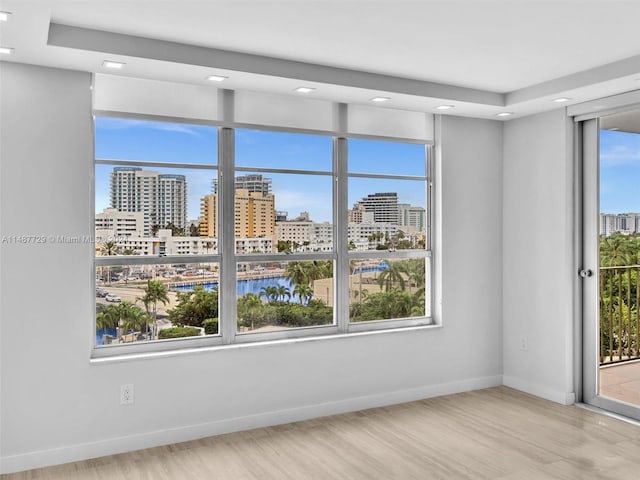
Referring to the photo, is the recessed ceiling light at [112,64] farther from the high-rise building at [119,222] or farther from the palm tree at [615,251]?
the palm tree at [615,251]

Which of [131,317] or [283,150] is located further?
[283,150]

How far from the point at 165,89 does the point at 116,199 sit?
829 millimetres

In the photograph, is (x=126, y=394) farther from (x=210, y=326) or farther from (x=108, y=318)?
(x=210, y=326)

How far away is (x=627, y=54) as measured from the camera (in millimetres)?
3463

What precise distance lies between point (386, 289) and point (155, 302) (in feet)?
6.35

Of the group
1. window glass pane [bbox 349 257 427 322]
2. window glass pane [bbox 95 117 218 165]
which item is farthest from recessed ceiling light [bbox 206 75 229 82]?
window glass pane [bbox 349 257 427 322]

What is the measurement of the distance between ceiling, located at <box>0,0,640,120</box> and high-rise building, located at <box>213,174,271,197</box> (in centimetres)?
66

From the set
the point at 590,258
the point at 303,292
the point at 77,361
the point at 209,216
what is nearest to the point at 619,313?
the point at 590,258

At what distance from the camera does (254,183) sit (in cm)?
414

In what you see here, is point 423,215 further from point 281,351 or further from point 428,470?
point 428,470

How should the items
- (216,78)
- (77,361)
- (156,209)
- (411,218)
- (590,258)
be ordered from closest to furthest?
(77,361)
(216,78)
(156,209)
(590,258)
(411,218)

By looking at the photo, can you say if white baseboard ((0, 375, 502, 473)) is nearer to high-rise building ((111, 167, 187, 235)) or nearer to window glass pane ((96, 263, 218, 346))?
window glass pane ((96, 263, 218, 346))

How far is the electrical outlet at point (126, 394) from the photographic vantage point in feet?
11.8

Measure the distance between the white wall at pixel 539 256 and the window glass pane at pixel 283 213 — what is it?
1786 mm
